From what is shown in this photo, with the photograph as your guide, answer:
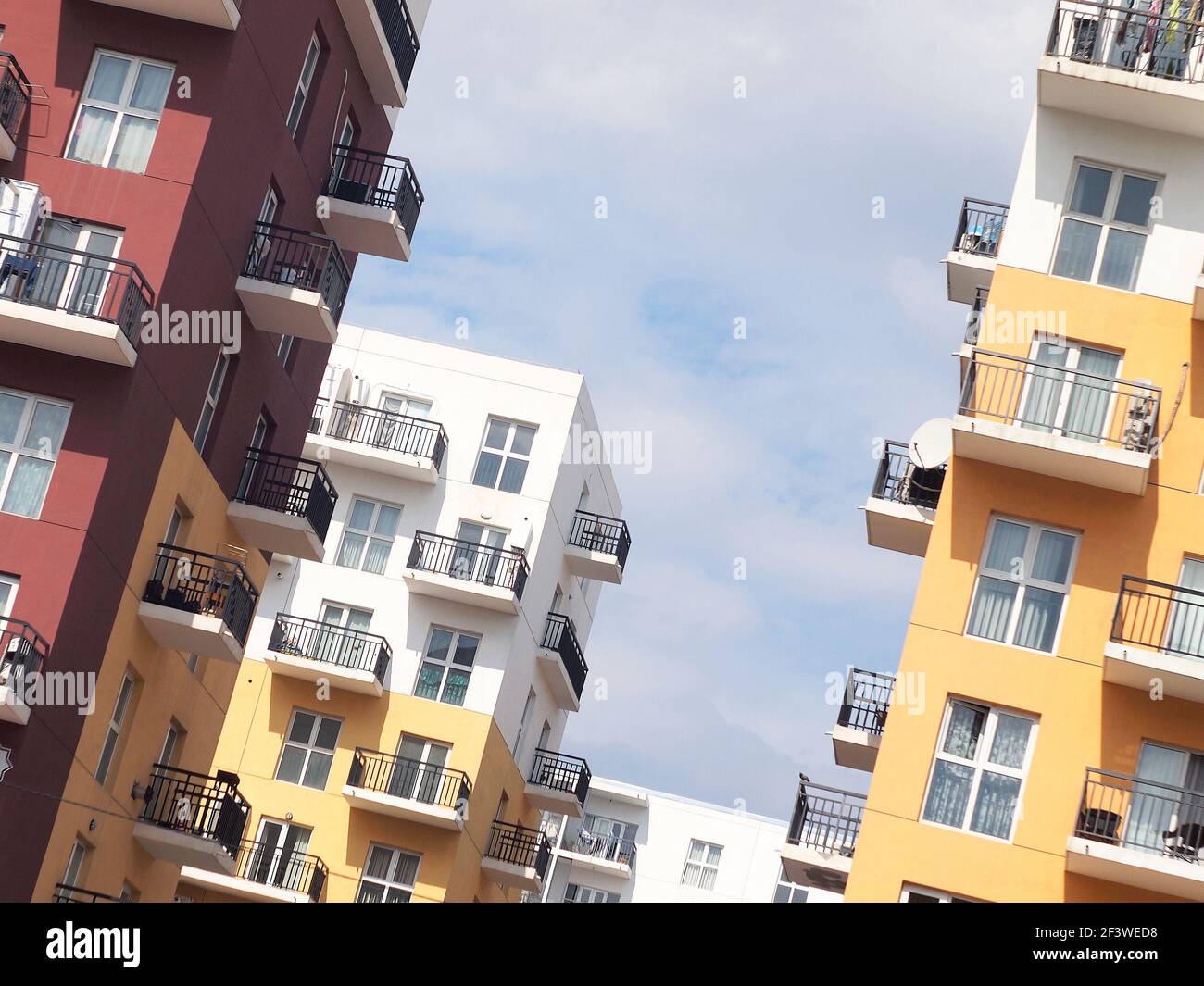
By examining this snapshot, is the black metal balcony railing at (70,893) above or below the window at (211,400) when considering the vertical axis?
below

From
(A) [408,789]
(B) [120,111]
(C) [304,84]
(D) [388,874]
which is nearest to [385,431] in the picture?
(A) [408,789]

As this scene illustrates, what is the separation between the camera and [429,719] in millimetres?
39781

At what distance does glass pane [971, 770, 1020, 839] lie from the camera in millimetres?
21859

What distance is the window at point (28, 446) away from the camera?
20953mm

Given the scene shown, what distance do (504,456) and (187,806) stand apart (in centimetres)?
1917

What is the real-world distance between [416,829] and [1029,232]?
880 inches

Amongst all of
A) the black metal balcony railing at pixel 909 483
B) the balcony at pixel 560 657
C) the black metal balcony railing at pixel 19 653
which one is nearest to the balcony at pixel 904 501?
the black metal balcony railing at pixel 909 483

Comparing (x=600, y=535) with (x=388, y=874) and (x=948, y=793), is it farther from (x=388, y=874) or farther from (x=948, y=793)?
(x=948, y=793)

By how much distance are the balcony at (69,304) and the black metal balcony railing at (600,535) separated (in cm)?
2509

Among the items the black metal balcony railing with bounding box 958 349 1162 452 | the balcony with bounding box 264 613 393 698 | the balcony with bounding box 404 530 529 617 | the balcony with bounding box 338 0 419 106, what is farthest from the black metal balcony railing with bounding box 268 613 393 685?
the black metal balcony railing with bounding box 958 349 1162 452

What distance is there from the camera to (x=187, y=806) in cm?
2517

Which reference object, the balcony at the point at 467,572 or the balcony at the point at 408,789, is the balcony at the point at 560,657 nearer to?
the balcony at the point at 467,572
